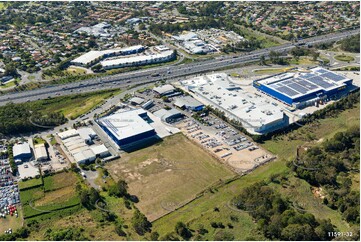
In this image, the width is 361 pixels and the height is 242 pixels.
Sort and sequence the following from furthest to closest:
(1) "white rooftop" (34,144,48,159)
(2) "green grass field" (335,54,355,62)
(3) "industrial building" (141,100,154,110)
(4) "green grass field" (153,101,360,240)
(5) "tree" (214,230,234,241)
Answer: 1. (2) "green grass field" (335,54,355,62)
2. (3) "industrial building" (141,100,154,110)
3. (1) "white rooftop" (34,144,48,159)
4. (4) "green grass field" (153,101,360,240)
5. (5) "tree" (214,230,234,241)

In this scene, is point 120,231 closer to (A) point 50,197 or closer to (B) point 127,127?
(A) point 50,197

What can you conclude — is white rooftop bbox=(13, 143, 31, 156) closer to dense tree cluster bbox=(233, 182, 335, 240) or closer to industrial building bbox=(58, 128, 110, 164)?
industrial building bbox=(58, 128, 110, 164)

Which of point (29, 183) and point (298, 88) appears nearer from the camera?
point (29, 183)

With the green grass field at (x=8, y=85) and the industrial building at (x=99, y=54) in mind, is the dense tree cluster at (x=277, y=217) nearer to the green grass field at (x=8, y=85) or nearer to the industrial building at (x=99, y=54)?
the green grass field at (x=8, y=85)

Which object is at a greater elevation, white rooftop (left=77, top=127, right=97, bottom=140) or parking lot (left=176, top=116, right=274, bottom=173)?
white rooftop (left=77, top=127, right=97, bottom=140)

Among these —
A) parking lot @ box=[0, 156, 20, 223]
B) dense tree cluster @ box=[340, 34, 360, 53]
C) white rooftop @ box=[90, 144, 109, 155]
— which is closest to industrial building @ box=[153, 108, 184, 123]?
white rooftop @ box=[90, 144, 109, 155]

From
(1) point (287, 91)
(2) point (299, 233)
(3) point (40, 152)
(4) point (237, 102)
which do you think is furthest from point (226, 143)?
(3) point (40, 152)
